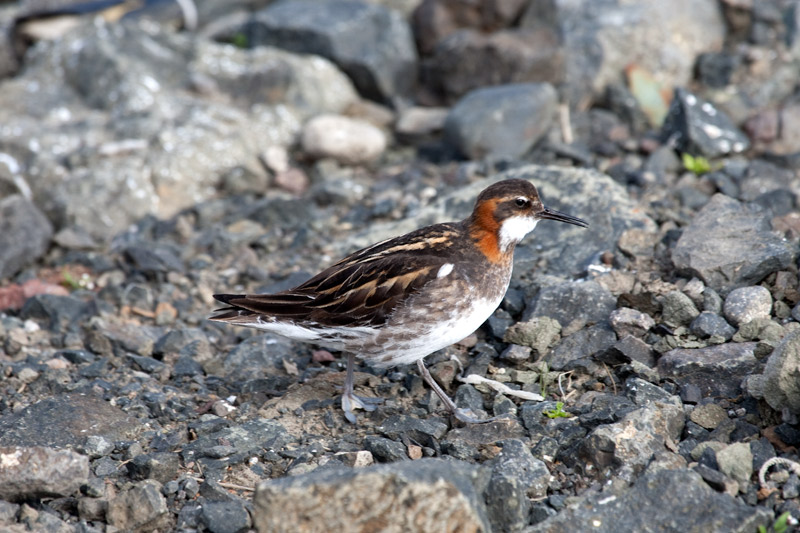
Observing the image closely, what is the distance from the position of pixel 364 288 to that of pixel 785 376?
279cm

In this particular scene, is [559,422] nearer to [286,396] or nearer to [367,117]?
[286,396]

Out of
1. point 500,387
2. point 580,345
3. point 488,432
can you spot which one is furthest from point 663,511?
point 580,345

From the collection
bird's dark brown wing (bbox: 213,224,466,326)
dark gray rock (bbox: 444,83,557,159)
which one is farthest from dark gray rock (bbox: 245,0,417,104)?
bird's dark brown wing (bbox: 213,224,466,326)

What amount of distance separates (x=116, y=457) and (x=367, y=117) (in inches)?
271

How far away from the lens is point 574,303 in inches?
257

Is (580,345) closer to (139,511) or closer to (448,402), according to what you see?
(448,402)

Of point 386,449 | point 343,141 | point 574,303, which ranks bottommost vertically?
point 343,141

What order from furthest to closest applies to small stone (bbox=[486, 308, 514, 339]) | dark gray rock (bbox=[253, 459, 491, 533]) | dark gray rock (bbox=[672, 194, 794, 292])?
1. small stone (bbox=[486, 308, 514, 339])
2. dark gray rock (bbox=[672, 194, 794, 292])
3. dark gray rock (bbox=[253, 459, 491, 533])

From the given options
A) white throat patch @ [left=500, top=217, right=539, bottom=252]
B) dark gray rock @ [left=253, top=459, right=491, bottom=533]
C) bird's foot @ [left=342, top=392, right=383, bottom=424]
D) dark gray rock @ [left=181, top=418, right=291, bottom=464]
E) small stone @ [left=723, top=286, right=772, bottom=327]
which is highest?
white throat patch @ [left=500, top=217, right=539, bottom=252]

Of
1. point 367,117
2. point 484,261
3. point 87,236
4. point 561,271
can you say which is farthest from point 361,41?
point 484,261

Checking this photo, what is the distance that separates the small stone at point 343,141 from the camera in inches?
404

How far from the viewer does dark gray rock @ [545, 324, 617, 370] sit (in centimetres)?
615

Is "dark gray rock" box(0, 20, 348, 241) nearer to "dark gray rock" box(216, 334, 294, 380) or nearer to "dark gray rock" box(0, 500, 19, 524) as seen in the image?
"dark gray rock" box(216, 334, 294, 380)

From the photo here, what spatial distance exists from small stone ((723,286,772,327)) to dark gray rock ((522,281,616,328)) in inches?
34.4
